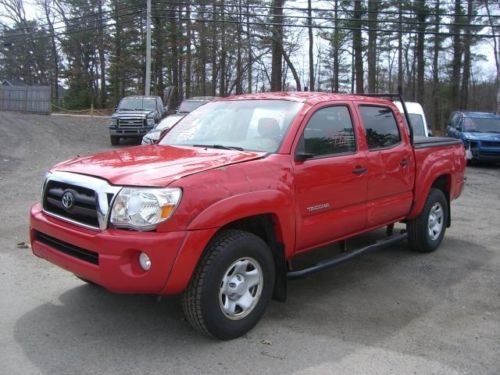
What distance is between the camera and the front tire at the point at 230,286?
3.79 m

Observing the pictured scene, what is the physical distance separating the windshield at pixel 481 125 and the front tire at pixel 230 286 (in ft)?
50.9

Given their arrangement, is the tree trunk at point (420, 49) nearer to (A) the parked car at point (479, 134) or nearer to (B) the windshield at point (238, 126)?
(A) the parked car at point (479, 134)

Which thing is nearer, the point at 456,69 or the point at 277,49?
the point at 277,49

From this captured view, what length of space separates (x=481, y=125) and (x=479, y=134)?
0.96 m

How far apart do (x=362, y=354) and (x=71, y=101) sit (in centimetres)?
5405

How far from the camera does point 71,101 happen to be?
176 ft

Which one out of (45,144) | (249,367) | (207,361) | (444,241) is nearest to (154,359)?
(207,361)

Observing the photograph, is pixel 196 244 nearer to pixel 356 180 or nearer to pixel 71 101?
pixel 356 180

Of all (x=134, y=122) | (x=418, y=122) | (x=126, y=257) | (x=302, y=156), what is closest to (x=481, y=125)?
(x=418, y=122)

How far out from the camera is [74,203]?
12.8 feet

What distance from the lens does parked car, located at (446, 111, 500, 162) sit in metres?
16.9

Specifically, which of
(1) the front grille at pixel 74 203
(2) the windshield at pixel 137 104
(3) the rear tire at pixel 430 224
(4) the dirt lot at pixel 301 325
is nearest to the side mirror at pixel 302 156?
(4) the dirt lot at pixel 301 325

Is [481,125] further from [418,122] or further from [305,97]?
[305,97]

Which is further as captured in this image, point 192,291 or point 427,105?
point 427,105
